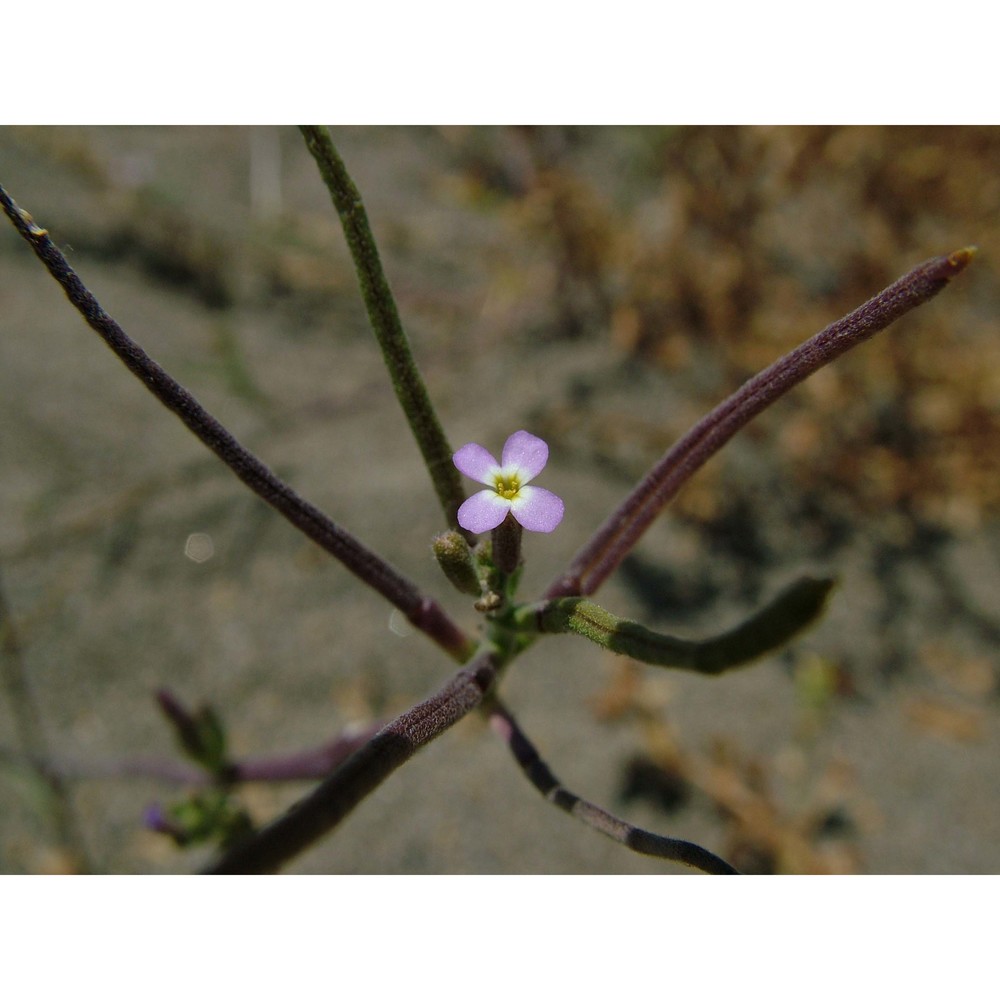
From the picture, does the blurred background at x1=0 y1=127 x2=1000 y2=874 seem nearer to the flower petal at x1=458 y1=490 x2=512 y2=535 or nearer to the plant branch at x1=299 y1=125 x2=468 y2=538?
the plant branch at x1=299 y1=125 x2=468 y2=538

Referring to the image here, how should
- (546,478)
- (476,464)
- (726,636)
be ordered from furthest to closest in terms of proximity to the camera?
(546,478)
(476,464)
(726,636)

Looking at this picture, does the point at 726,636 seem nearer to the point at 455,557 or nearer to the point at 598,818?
the point at 455,557

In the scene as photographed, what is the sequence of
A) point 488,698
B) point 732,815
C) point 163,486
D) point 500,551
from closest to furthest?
point 500,551
point 488,698
point 732,815
point 163,486

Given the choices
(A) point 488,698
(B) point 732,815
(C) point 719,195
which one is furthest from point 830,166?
(A) point 488,698

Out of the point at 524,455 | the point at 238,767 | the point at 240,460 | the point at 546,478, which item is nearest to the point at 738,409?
the point at 524,455

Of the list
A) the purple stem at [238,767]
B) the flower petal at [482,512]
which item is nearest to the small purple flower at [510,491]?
the flower petal at [482,512]

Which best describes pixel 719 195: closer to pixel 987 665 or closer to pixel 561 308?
pixel 561 308
